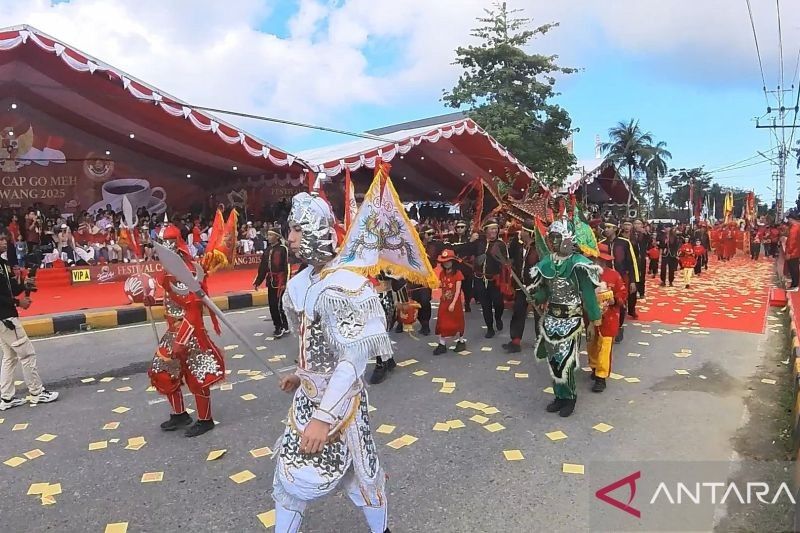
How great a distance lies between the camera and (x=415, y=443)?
4.30m

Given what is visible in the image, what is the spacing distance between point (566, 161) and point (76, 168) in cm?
1908

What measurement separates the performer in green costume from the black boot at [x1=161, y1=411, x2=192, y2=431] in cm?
316

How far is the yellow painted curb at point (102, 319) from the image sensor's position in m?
9.18

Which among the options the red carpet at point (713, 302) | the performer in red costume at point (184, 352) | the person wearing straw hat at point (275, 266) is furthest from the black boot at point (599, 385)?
the person wearing straw hat at point (275, 266)

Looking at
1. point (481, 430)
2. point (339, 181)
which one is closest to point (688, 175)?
point (339, 181)

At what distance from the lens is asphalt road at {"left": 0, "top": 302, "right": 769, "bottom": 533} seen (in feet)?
11.0

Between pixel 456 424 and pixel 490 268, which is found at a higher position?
pixel 490 268

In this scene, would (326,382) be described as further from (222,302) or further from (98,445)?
(222,302)

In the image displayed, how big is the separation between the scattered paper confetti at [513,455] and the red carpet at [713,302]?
5.47 metres

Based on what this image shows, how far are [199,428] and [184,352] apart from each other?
0.66m

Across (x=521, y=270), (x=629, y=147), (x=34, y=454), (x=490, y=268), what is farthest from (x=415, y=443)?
(x=629, y=147)

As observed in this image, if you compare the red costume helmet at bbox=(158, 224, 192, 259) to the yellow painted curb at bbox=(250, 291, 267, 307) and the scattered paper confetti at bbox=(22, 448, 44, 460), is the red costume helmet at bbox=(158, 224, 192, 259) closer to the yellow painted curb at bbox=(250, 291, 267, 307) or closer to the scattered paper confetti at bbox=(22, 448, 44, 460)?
the scattered paper confetti at bbox=(22, 448, 44, 460)

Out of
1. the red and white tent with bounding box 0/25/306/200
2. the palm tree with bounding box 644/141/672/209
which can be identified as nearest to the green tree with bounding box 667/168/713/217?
the palm tree with bounding box 644/141/672/209

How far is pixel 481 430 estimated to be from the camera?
454cm
